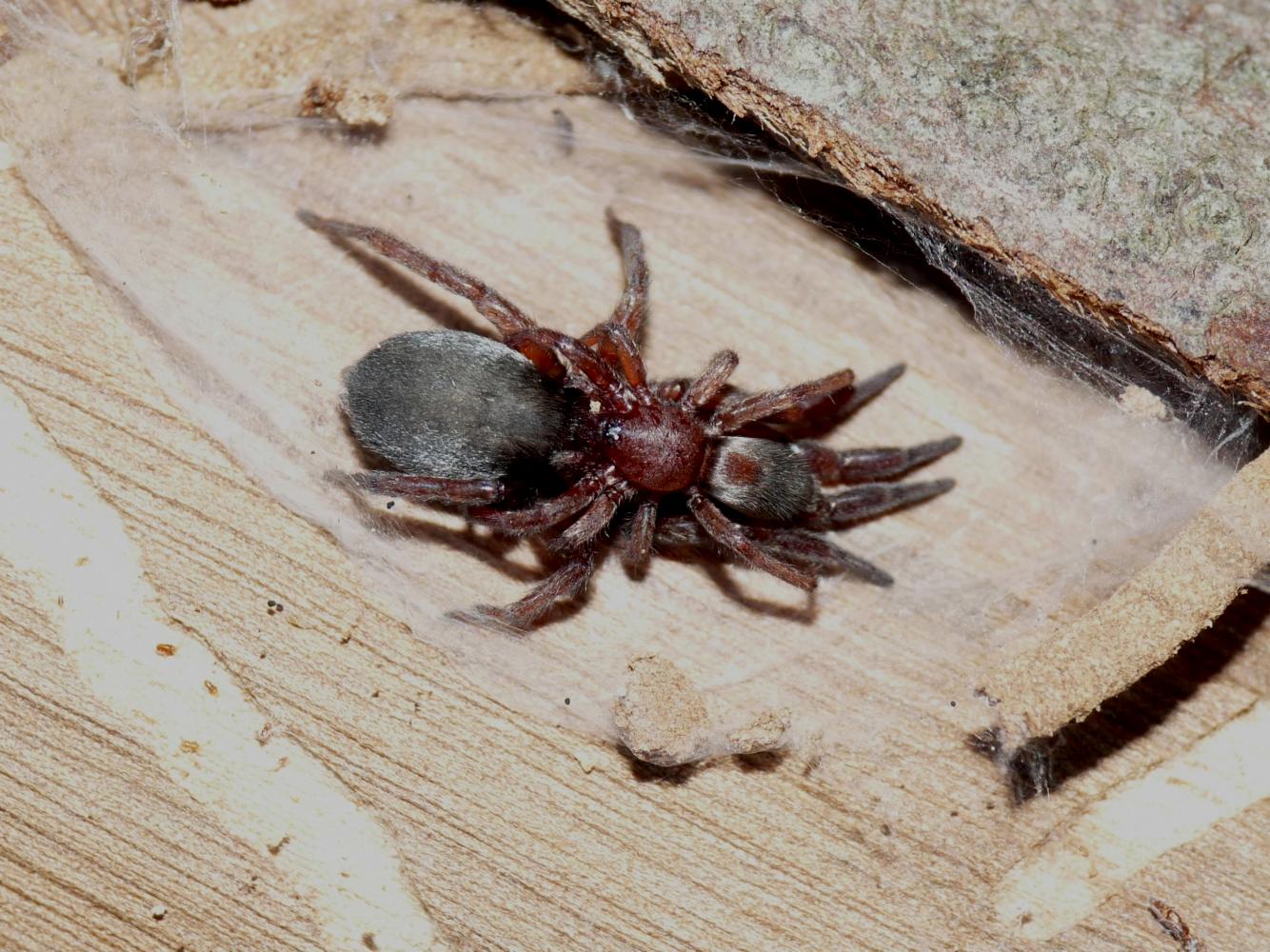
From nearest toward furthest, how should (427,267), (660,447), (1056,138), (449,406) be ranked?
(1056,138) < (449,406) < (427,267) < (660,447)

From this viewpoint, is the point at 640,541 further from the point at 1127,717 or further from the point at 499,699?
the point at 1127,717

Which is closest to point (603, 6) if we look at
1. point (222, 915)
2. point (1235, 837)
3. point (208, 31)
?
point (208, 31)

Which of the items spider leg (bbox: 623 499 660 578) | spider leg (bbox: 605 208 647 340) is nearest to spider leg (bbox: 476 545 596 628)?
spider leg (bbox: 623 499 660 578)

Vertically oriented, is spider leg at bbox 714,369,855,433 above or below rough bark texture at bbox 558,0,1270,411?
below

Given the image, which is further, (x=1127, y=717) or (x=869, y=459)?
(x=869, y=459)

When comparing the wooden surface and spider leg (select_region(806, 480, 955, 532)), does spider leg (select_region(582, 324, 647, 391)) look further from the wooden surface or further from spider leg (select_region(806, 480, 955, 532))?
spider leg (select_region(806, 480, 955, 532))

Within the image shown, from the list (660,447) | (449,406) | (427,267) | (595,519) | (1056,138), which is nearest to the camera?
(1056,138)

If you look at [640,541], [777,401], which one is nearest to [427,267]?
[640,541]

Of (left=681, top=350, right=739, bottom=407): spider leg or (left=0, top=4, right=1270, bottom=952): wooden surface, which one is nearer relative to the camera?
(left=0, top=4, right=1270, bottom=952): wooden surface
